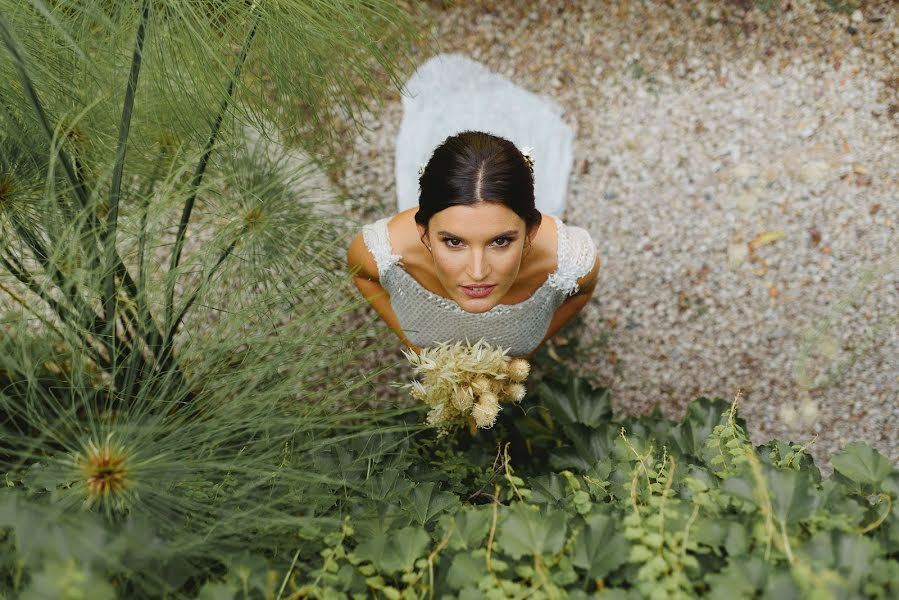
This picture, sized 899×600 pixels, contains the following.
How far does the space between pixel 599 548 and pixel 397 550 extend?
0.61 ft

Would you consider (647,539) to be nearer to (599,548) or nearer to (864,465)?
(599,548)

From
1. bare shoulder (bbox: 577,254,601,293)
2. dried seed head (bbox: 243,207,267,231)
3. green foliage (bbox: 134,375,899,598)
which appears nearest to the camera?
green foliage (bbox: 134,375,899,598)

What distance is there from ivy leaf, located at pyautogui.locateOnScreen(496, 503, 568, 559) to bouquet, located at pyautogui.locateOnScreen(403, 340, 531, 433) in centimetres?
36

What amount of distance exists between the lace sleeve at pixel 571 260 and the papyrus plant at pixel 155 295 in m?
0.39

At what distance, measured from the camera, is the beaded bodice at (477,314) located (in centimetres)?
107

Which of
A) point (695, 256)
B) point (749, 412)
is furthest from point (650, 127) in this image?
point (749, 412)

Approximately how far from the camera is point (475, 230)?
835 mm

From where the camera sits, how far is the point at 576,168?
1.67 metres

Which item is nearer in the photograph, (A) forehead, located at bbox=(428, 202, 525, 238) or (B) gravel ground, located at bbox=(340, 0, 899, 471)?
(A) forehead, located at bbox=(428, 202, 525, 238)

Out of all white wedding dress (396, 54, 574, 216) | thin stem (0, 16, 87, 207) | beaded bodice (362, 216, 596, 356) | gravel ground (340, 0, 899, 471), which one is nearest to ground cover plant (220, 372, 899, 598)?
beaded bodice (362, 216, 596, 356)

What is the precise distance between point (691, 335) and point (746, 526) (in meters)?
1.10

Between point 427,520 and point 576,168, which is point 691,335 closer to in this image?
point 576,168

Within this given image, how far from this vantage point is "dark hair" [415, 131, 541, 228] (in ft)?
2.72

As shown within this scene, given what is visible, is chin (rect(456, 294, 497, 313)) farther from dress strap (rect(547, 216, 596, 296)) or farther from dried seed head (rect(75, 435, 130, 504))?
dried seed head (rect(75, 435, 130, 504))
